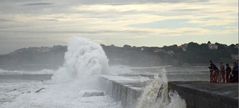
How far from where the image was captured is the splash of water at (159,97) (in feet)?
33.8

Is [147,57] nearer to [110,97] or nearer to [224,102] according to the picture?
[110,97]

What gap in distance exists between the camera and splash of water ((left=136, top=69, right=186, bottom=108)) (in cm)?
1031

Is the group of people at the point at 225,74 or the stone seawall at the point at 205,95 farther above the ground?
the group of people at the point at 225,74

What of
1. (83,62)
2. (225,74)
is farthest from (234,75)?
(83,62)

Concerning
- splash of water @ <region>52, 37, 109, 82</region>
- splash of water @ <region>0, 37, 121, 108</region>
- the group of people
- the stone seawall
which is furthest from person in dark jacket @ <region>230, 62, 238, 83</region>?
splash of water @ <region>52, 37, 109, 82</region>

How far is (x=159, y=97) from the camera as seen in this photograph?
11.1m

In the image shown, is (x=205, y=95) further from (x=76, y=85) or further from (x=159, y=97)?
(x=76, y=85)

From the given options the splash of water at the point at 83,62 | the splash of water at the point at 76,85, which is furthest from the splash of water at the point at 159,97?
the splash of water at the point at 83,62

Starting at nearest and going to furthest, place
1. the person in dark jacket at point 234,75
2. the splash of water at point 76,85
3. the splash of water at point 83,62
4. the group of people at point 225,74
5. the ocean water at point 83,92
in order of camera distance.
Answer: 1. the person in dark jacket at point 234,75
2. the group of people at point 225,74
3. the ocean water at point 83,92
4. the splash of water at point 76,85
5. the splash of water at point 83,62

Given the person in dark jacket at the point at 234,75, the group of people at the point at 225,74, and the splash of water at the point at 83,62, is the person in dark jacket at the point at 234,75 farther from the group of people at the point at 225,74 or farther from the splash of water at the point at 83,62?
the splash of water at the point at 83,62

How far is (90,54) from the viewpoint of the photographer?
40.8m

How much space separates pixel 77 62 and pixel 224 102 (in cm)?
3437

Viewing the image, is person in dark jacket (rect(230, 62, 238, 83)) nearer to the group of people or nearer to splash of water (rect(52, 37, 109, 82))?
the group of people

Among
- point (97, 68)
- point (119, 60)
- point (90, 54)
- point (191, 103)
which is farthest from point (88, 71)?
point (119, 60)
